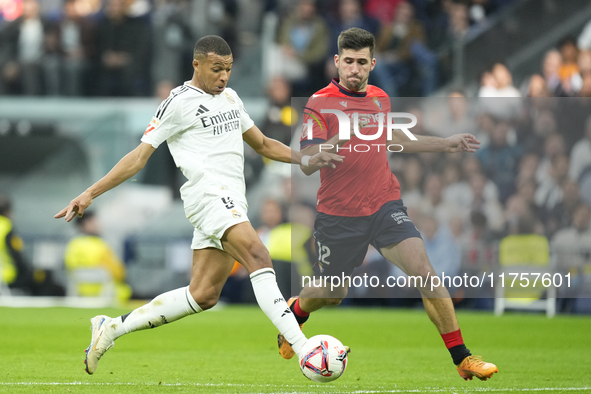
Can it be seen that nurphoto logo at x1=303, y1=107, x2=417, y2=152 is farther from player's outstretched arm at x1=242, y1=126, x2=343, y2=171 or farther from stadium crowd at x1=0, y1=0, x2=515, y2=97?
stadium crowd at x1=0, y1=0, x2=515, y2=97

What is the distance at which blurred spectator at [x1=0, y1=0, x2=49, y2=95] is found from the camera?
17953 mm

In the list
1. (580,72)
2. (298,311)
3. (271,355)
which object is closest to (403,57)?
(580,72)

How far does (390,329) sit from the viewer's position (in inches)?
441

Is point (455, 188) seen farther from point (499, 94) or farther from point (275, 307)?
point (275, 307)

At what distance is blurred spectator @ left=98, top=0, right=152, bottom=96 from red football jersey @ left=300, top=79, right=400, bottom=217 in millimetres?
11140

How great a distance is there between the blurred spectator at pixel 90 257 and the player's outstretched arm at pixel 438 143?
8.70 metres

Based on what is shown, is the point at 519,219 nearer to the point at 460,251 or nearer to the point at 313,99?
the point at 460,251

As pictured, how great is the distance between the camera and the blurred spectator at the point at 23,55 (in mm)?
17953

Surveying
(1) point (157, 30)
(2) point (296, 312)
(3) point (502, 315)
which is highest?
(1) point (157, 30)

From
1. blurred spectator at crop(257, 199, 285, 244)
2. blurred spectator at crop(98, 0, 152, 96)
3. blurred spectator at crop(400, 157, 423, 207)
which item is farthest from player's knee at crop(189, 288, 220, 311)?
blurred spectator at crop(98, 0, 152, 96)

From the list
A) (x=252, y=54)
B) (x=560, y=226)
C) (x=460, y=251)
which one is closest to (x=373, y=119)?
(x=460, y=251)

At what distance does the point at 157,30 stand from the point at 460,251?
26.3 ft

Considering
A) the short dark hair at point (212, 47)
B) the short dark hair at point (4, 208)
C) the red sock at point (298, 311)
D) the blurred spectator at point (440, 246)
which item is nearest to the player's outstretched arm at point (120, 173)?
the short dark hair at point (212, 47)

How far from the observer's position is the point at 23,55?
18062mm
